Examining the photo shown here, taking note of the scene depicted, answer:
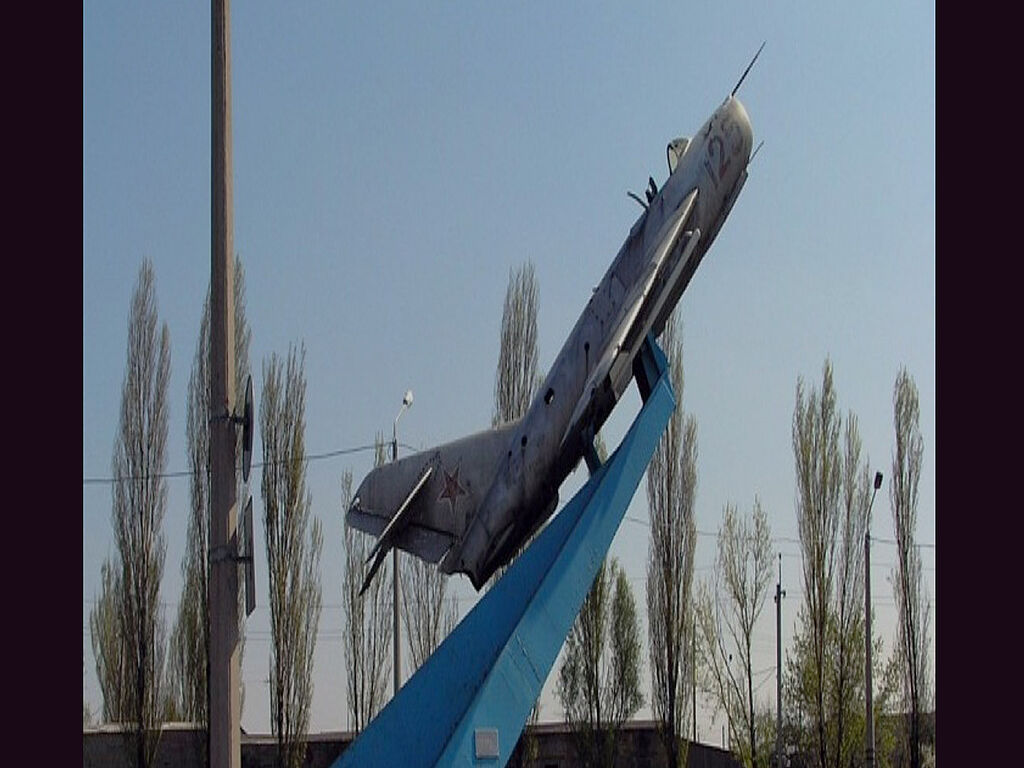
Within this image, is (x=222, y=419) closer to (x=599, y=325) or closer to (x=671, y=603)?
(x=599, y=325)

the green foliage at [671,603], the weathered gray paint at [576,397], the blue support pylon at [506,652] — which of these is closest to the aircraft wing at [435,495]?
the weathered gray paint at [576,397]

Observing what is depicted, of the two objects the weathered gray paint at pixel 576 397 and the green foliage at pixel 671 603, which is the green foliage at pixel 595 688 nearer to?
the green foliage at pixel 671 603

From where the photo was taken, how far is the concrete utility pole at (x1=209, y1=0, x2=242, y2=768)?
7441 mm

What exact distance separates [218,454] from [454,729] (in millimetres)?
2484

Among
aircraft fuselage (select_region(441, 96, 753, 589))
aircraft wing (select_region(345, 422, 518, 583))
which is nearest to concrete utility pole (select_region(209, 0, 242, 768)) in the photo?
aircraft fuselage (select_region(441, 96, 753, 589))

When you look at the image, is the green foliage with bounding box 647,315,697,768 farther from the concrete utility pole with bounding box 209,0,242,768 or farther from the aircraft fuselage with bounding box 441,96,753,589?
the concrete utility pole with bounding box 209,0,242,768

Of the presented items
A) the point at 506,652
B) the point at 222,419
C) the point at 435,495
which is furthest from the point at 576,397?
the point at 222,419

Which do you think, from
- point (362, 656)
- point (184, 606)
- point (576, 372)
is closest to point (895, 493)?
point (362, 656)

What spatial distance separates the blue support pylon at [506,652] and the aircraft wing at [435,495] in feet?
9.60

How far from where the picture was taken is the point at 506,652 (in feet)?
31.0

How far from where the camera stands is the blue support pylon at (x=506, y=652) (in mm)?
9156

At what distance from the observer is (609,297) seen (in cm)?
1280

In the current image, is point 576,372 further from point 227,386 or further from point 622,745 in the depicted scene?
point 622,745

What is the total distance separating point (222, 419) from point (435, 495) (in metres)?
6.17
